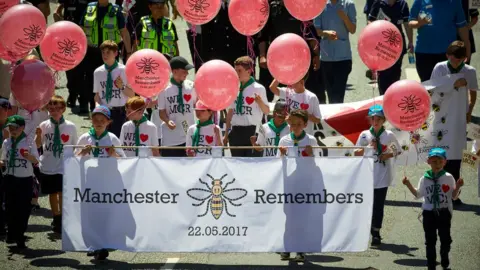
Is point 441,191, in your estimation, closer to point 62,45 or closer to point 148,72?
point 148,72

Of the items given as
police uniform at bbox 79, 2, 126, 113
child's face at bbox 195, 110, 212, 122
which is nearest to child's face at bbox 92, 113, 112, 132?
child's face at bbox 195, 110, 212, 122

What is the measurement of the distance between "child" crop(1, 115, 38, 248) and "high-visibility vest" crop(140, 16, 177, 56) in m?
3.75

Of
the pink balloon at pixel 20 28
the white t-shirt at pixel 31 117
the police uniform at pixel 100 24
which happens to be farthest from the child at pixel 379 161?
the police uniform at pixel 100 24

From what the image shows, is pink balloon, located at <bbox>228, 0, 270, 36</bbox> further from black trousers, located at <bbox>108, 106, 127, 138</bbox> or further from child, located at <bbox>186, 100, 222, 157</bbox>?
black trousers, located at <bbox>108, 106, 127, 138</bbox>

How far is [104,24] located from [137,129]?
470cm

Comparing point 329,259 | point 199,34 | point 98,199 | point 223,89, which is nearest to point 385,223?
point 329,259

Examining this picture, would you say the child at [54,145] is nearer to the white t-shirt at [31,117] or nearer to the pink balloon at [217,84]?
the white t-shirt at [31,117]

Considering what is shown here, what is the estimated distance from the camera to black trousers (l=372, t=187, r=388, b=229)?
571 inches

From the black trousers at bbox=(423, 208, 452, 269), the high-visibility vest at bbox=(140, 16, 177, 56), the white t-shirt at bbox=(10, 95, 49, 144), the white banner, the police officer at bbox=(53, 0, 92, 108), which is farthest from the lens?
the police officer at bbox=(53, 0, 92, 108)

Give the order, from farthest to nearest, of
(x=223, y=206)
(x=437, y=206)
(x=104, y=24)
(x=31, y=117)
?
(x=104, y=24), (x=31, y=117), (x=223, y=206), (x=437, y=206)

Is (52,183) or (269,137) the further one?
(52,183)

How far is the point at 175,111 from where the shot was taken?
1600 cm

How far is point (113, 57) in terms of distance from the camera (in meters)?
16.7

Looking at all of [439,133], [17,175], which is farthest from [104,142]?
[439,133]
